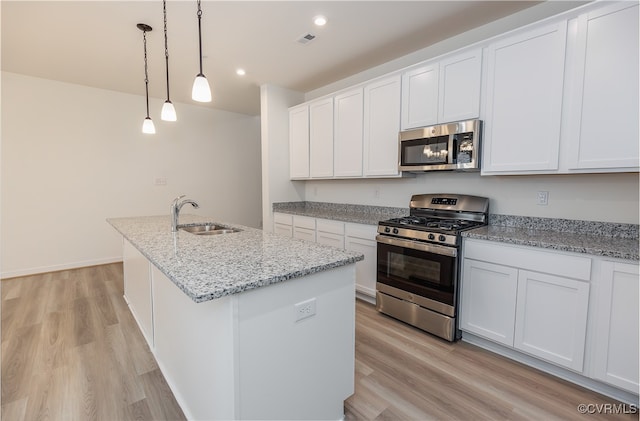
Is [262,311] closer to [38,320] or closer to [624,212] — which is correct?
[624,212]

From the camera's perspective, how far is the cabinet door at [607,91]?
1.74 m

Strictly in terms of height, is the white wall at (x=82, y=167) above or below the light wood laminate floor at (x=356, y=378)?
above

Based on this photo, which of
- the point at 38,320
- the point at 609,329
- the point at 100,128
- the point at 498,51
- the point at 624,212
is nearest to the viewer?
the point at 609,329

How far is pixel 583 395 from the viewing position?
1.79 m

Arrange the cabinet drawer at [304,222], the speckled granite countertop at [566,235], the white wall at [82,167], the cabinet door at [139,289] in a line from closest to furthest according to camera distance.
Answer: the speckled granite countertop at [566,235]
the cabinet door at [139,289]
the cabinet drawer at [304,222]
the white wall at [82,167]

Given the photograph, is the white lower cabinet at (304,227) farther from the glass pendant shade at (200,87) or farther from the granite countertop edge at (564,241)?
the glass pendant shade at (200,87)

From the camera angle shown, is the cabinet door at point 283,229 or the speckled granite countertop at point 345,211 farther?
the cabinet door at point 283,229

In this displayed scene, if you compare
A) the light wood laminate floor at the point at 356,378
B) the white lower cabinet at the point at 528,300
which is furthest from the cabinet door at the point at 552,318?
the light wood laminate floor at the point at 356,378

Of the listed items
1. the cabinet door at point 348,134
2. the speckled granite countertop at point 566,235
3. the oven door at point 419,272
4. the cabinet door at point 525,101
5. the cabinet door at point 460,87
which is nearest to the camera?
the speckled granite countertop at point 566,235

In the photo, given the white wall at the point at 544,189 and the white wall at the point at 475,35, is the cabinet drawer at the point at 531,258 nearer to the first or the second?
the white wall at the point at 544,189

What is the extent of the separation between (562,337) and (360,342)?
1.32m

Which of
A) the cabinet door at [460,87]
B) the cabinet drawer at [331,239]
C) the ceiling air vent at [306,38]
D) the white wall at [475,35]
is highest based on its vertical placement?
the ceiling air vent at [306,38]

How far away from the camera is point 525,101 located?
215 cm

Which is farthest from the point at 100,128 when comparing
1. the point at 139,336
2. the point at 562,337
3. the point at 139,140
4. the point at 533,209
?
the point at 562,337
